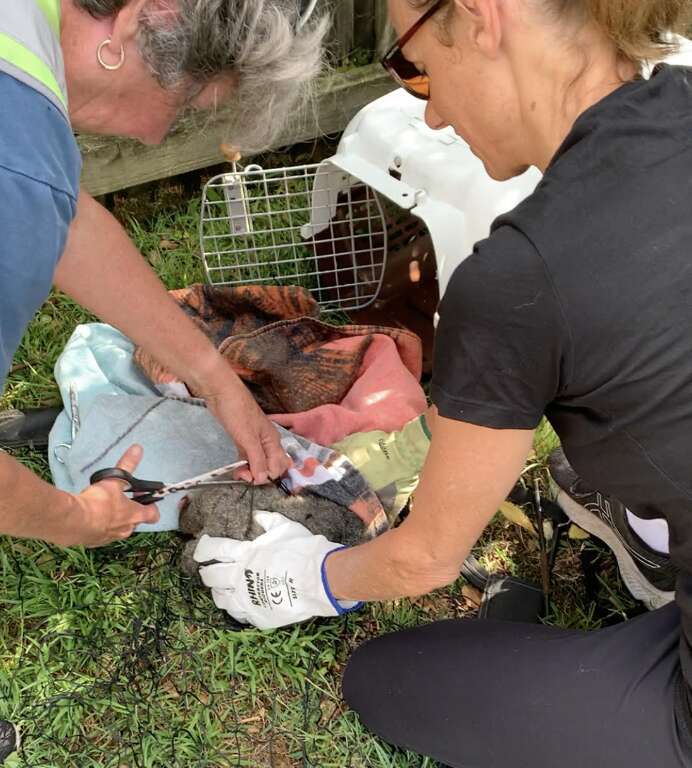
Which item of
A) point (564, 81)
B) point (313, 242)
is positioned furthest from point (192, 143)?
point (564, 81)

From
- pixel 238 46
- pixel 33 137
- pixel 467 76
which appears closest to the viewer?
pixel 33 137

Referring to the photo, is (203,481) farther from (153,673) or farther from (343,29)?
(343,29)

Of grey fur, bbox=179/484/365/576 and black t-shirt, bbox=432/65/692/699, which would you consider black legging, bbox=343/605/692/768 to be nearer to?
grey fur, bbox=179/484/365/576

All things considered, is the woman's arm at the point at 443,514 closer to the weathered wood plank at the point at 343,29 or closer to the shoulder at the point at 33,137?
the shoulder at the point at 33,137

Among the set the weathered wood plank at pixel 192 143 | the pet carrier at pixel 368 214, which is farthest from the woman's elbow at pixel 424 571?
the weathered wood plank at pixel 192 143

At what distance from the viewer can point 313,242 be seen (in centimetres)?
265

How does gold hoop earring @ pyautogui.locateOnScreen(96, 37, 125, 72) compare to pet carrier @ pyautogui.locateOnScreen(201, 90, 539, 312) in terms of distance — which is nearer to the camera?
gold hoop earring @ pyautogui.locateOnScreen(96, 37, 125, 72)

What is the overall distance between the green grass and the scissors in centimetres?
14

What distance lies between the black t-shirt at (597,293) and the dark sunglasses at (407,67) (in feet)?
0.88

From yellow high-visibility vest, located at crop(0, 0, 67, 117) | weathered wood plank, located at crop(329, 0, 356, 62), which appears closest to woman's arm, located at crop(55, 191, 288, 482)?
yellow high-visibility vest, located at crop(0, 0, 67, 117)

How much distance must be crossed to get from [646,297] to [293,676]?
1.23m

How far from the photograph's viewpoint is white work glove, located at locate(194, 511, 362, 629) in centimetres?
177

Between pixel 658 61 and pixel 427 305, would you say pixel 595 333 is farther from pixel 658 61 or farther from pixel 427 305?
pixel 427 305

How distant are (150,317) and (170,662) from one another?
0.77 metres
